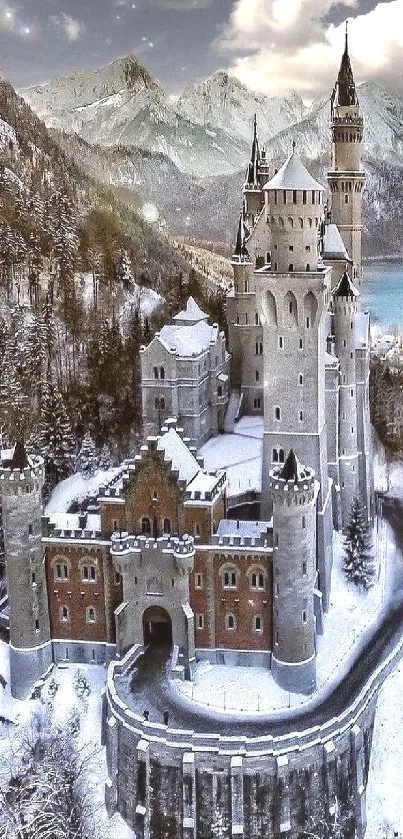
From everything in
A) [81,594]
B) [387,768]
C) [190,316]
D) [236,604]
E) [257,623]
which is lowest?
[387,768]

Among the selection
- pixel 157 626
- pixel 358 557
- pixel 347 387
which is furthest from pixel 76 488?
pixel 358 557

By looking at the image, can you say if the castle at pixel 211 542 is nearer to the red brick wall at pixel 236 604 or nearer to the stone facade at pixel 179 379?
the red brick wall at pixel 236 604

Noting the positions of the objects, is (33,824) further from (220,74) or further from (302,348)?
(220,74)

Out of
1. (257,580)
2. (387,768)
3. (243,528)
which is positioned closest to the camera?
(387,768)

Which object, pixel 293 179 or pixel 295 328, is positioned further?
pixel 295 328

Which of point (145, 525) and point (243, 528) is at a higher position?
point (145, 525)

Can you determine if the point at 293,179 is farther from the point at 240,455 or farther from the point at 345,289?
the point at 240,455

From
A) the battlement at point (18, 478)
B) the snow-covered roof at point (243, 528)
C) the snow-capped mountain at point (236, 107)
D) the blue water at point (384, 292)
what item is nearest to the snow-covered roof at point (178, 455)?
the snow-covered roof at point (243, 528)
